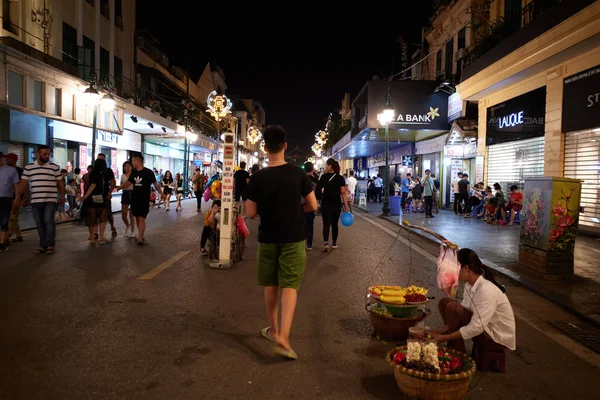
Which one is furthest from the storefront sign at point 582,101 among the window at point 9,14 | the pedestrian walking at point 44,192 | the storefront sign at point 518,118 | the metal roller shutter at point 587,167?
the window at point 9,14

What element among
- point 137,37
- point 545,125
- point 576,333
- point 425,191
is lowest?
point 576,333

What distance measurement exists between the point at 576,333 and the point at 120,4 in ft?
94.6

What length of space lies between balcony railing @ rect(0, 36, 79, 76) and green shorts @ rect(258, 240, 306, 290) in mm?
16005

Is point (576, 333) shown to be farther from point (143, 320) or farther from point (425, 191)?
point (425, 191)

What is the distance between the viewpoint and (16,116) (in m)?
16.9

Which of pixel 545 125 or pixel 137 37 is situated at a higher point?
pixel 137 37

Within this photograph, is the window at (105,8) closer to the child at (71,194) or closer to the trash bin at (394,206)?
the child at (71,194)

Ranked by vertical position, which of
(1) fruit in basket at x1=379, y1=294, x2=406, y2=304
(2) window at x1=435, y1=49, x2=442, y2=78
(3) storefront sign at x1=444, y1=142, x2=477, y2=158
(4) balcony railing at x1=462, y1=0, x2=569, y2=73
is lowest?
(1) fruit in basket at x1=379, y1=294, x2=406, y2=304

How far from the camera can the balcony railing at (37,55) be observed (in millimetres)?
15962

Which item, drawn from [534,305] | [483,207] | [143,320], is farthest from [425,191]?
[143,320]

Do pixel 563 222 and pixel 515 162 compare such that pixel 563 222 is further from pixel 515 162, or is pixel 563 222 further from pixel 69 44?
pixel 69 44

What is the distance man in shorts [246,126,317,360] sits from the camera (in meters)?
3.96

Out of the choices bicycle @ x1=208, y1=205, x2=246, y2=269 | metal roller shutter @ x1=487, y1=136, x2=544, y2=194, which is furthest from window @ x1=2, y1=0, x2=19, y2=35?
metal roller shutter @ x1=487, y1=136, x2=544, y2=194

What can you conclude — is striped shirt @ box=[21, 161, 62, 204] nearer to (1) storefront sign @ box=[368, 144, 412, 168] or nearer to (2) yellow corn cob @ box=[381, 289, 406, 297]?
(2) yellow corn cob @ box=[381, 289, 406, 297]
